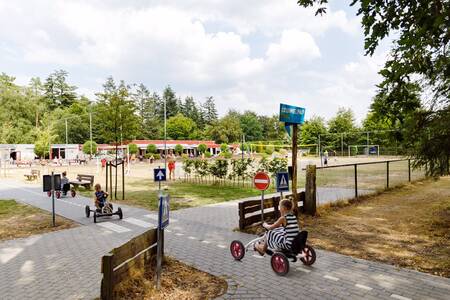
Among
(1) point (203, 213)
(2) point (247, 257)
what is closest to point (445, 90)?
(2) point (247, 257)

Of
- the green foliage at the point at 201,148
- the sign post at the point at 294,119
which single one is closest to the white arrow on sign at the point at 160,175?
the sign post at the point at 294,119

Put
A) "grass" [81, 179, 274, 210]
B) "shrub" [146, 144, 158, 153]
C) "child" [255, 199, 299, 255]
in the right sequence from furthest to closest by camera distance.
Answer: "shrub" [146, 144, 158, 153] → "grass" [81, 179, 274, 210] → "child" [255, 199, 299, 255]

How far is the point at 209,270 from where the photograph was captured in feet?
19.3

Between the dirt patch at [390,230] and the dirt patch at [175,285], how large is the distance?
301 centimetres

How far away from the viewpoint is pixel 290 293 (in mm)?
4875

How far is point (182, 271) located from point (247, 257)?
1.41m

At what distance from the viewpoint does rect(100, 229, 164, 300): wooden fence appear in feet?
13.5

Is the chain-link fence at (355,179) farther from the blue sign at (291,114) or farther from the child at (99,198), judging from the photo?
the child at (99,198)

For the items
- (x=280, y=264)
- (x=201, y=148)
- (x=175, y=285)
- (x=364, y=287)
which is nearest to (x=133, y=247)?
(x=175, y=285)

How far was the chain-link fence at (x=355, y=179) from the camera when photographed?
13.7m

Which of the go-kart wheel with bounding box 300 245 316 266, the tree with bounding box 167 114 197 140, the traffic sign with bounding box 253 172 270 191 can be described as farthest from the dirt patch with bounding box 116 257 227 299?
the tree with bounding box 167 114 197 140

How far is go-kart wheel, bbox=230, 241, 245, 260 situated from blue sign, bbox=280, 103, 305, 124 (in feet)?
14.5

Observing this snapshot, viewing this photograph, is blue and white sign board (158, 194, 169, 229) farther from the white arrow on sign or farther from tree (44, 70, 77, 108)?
tree (44, 70, 77, 108)

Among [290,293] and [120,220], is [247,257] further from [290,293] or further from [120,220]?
[120,220]
